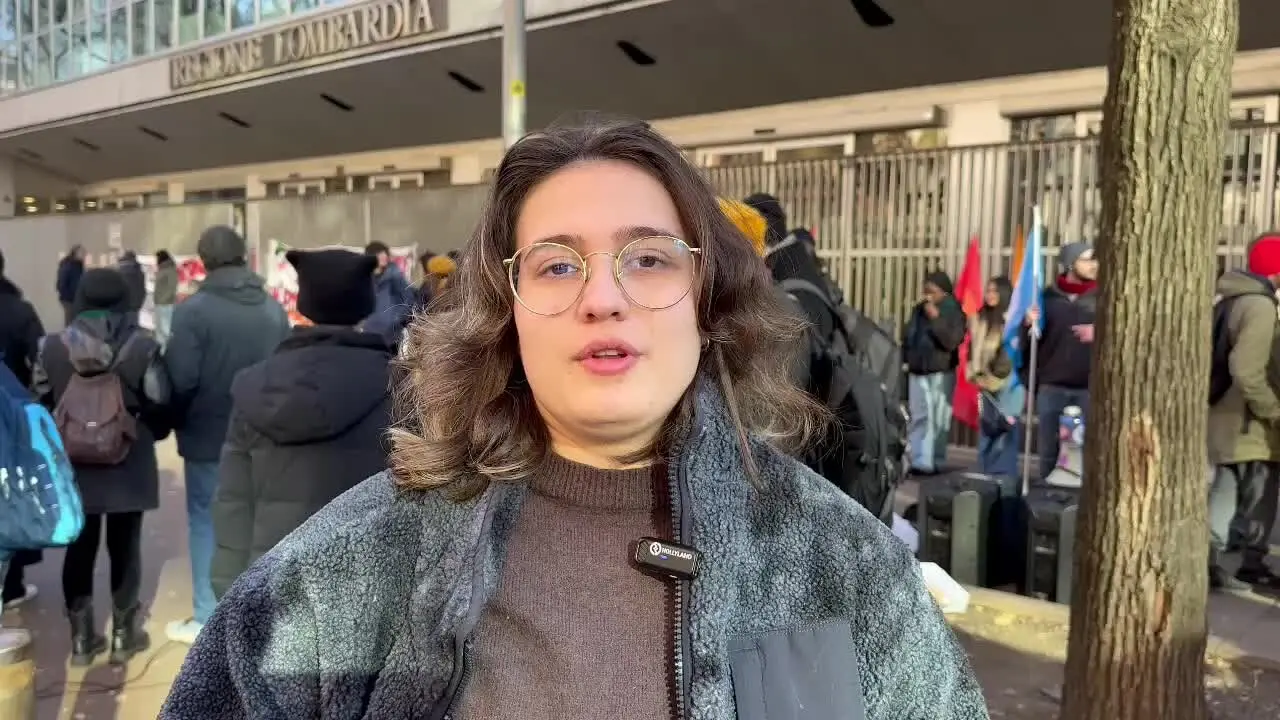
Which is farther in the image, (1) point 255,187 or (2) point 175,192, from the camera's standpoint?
(2) point 175,192

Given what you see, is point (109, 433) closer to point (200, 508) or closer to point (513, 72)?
point (200, 508)

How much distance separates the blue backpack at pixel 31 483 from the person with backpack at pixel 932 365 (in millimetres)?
7465

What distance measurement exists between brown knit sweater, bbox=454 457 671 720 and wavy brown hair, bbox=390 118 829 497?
82 mm

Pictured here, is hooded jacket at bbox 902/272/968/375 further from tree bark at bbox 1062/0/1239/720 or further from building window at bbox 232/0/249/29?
building window at bbox 232/0/249/29

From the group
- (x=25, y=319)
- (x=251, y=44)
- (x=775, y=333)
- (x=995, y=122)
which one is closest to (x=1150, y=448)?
(x=775, y=333)

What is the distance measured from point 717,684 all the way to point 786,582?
0.17 meters

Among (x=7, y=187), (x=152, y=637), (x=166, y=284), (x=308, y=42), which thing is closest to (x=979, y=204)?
(x=152, y=637)

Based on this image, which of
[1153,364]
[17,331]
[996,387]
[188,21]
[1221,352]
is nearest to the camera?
[1153,364]

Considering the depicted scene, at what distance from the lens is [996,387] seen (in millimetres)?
8383

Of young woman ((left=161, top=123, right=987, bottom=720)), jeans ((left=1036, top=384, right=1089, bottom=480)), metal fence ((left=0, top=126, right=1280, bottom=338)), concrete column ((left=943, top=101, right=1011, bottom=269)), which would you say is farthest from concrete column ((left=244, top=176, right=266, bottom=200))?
young woman ((left=161, top=123, right=987, bottom=720))

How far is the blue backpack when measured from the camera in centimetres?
314

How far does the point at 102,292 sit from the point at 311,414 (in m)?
2.19

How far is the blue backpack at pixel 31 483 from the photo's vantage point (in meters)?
3.14

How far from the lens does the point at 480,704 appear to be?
52.6 inches
